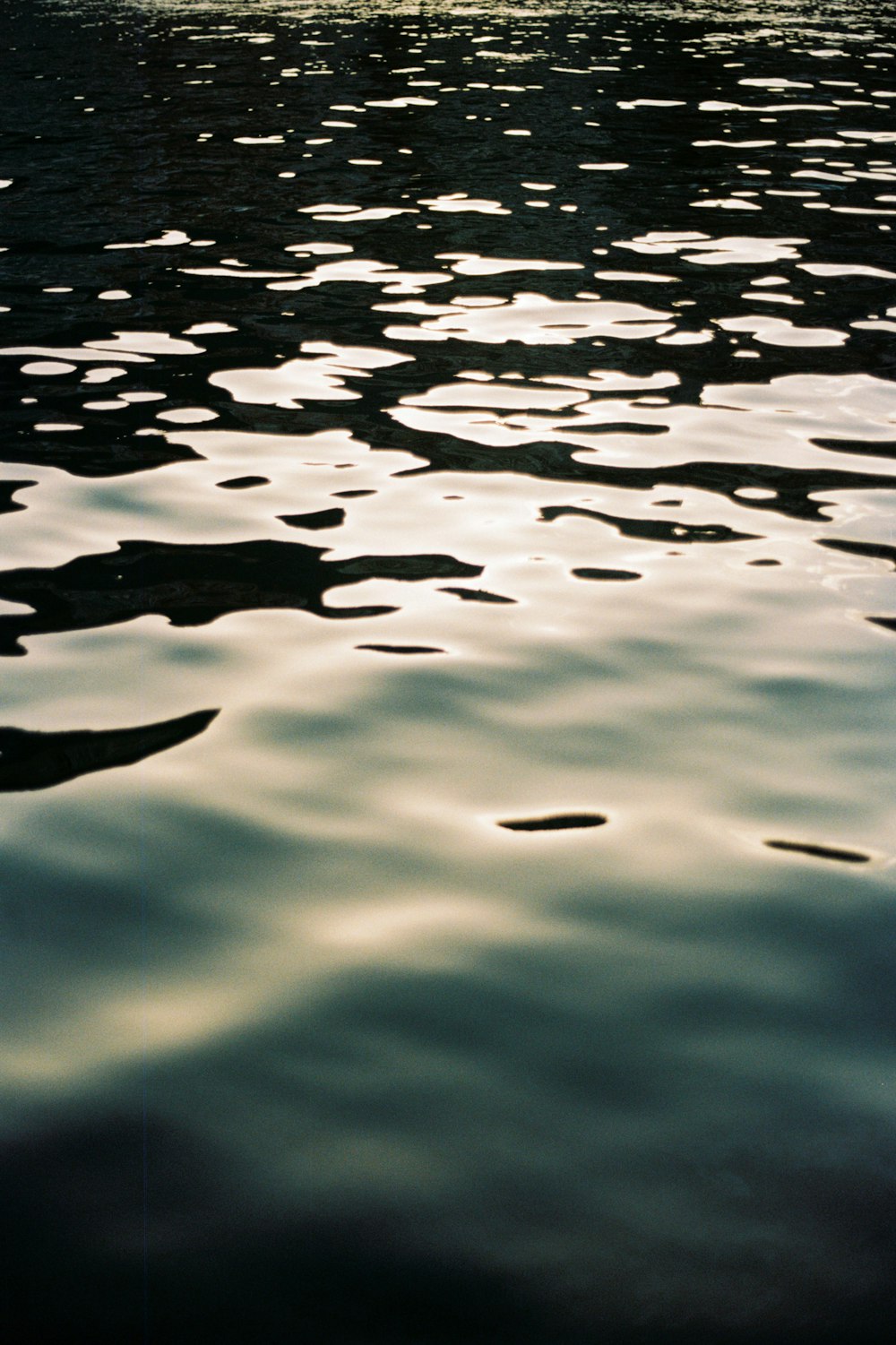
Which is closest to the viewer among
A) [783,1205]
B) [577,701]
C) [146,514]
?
[783,1205]

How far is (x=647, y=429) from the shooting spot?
21.9 ft

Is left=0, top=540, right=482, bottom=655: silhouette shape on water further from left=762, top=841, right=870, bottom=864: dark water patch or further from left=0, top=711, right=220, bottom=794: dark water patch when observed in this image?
left=762, top=841, right=870, bottom=864: dark water patch

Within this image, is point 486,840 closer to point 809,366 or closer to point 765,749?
point 765,749

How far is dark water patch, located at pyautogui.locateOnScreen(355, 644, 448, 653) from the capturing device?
4.45 m

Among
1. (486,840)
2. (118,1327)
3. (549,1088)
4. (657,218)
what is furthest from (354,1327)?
(657,218)

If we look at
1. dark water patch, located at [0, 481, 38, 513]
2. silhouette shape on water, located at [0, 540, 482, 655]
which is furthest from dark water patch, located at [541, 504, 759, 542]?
dark water patch, located at [0, 481, 38, 513]

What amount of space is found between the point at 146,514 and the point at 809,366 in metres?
4.03

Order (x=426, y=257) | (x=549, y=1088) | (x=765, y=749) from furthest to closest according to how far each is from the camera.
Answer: (x=426, y=257) → (x=765, y=749) → (x=549, y=1088)

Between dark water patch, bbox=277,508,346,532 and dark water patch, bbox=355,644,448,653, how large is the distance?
3.67ft

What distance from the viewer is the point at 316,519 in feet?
18.3

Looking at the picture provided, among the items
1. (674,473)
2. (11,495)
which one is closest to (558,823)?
(674,473)

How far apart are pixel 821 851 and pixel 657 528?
232cm

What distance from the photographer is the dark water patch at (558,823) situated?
3479 mm

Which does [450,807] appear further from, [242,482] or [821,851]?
[242,482]
